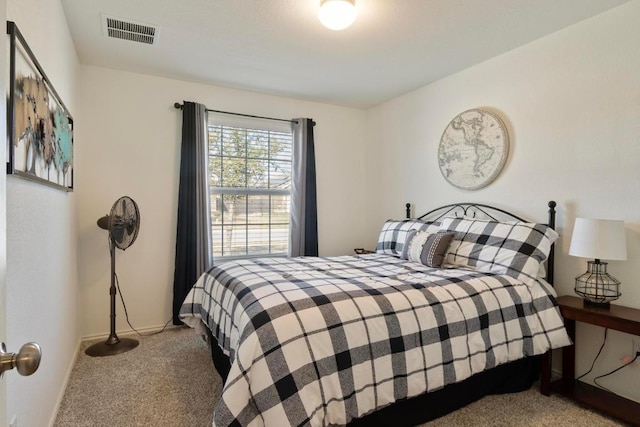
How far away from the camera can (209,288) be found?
2.36 metres

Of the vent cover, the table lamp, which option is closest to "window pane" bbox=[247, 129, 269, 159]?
the vent cover

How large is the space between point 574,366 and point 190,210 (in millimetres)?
3222

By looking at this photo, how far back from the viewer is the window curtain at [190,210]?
10.6ft

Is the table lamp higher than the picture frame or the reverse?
the reverse

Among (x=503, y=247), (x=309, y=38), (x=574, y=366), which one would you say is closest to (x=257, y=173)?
(x=309, y=38)

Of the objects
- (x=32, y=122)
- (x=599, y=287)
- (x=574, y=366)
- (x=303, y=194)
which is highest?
(x=32, y=122)

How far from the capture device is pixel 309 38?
2.50 meters

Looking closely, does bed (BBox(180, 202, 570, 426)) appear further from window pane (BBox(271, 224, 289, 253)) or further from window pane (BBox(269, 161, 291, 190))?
window pane (BBox(269, 161, 291, 190))

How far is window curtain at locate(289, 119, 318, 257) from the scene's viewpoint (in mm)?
3830

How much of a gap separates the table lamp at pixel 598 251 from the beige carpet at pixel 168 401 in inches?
26.5

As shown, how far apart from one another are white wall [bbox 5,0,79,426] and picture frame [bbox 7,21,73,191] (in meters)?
0.07

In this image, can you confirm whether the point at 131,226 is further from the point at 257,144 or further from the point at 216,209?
the point at 257,144

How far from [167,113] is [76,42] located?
861mm

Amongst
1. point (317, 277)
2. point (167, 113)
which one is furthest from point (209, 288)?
point (167, 113)
